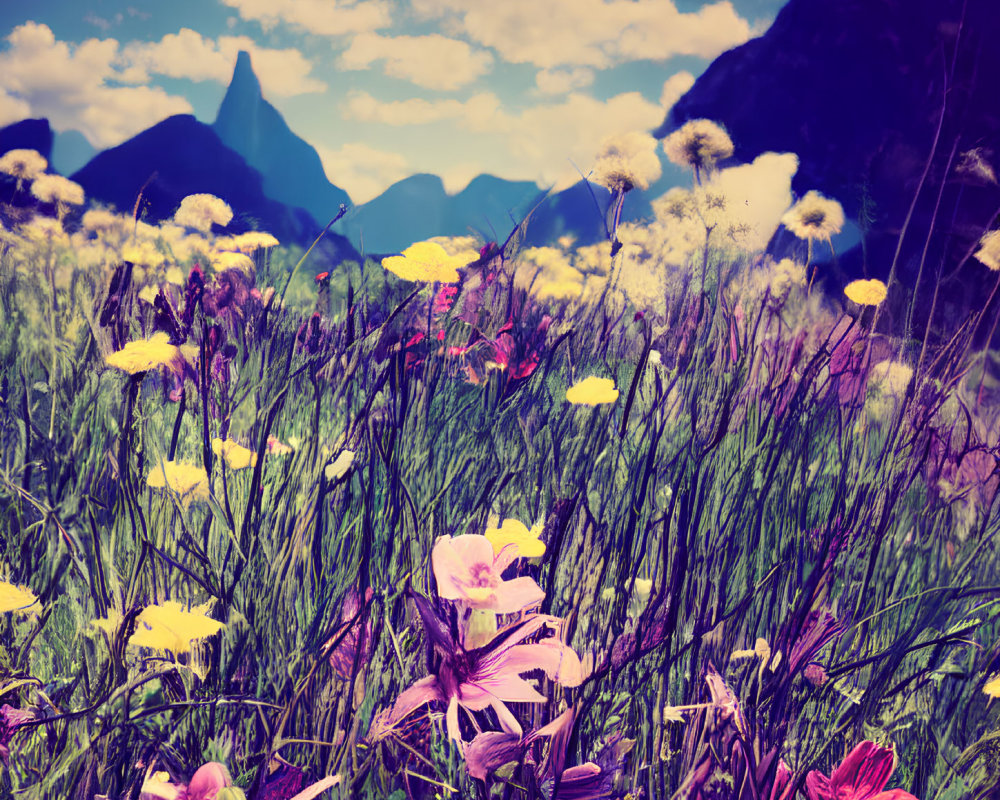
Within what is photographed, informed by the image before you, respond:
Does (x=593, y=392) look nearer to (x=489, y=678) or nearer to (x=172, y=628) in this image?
(x=489, y=678)

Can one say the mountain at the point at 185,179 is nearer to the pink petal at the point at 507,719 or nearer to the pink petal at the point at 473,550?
the pink petal at the point at 473,550

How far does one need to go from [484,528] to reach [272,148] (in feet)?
3.15

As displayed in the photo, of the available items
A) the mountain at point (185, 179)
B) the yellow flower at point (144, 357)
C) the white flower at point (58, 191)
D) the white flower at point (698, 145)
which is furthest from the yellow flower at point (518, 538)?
the white flower at point (58, 191)

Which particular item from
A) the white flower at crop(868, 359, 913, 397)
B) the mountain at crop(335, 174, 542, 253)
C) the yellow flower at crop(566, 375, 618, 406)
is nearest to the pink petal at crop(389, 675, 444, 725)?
the yellow flower at crop(566, 375, 618, 406)

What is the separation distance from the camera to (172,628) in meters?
0.49

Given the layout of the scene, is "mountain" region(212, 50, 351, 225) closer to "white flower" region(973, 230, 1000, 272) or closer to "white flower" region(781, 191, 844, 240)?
"white flower" region(781, 191, 844, 240)

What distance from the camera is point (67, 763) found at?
1.48 feet

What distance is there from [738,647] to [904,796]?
17cm

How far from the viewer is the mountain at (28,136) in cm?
111

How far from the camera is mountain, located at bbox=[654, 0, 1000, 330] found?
1.31 m

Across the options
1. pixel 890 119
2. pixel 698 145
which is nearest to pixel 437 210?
pixel 698 145

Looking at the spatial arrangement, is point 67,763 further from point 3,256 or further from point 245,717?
point 3,256

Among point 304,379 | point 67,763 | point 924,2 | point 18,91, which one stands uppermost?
point 924,2

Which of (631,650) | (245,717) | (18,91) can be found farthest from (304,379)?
(18,91)
